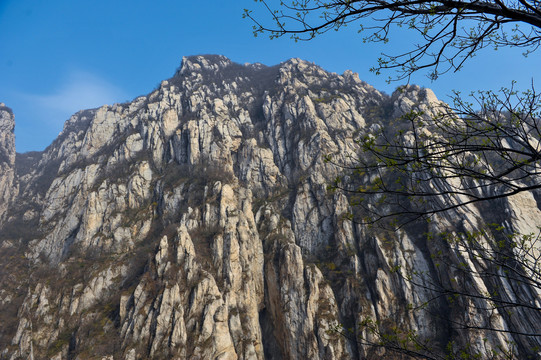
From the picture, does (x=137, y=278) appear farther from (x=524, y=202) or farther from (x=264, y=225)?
(x=524, y=202)

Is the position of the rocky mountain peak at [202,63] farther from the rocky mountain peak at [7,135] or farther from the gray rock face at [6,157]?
the rocky mountain peak at [7,135]

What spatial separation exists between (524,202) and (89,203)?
7105 centimetres

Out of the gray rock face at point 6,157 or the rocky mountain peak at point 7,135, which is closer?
the gray rock face at point 6,157

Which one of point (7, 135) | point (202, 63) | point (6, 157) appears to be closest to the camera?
point (6, 157)

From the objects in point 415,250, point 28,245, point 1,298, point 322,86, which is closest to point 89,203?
→ point 28,245

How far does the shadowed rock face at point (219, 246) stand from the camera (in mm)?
30359

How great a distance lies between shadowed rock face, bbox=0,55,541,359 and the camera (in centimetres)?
3036

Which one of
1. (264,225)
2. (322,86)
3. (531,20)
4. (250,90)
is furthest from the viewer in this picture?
(250,90)

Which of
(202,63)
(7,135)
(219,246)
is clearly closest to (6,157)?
(7,135)

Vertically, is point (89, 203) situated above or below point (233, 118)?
below

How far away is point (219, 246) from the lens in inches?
1526

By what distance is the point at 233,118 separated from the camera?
2886 inches

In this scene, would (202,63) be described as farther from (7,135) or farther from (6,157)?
(7,135)

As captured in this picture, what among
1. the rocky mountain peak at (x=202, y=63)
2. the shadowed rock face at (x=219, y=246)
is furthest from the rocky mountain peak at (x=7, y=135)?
the rocky mountain peak at (x=202, y=63)
